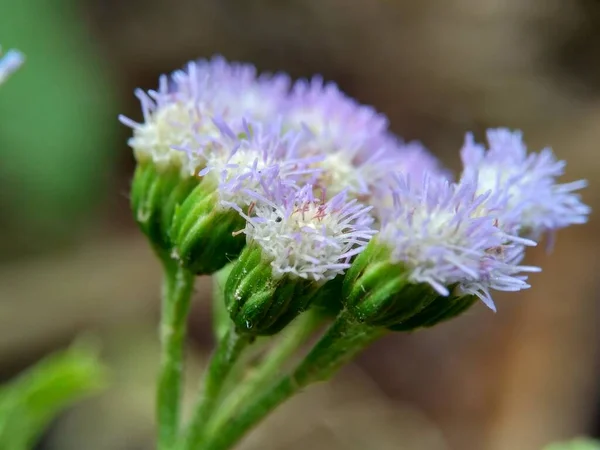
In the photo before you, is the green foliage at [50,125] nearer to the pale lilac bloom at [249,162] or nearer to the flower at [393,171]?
the flower at [393,171]

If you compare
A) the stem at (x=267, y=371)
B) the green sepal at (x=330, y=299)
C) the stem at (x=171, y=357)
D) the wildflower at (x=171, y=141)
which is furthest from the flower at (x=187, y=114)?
the stem at (x=267, y=371)

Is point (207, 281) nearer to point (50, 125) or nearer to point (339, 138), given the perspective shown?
point (50, 125)

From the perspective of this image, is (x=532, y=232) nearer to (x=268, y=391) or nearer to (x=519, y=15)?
(x=268, y=391)

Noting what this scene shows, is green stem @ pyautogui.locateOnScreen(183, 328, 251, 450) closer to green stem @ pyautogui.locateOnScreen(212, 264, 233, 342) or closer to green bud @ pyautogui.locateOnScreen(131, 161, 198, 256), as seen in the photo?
green stem @ pyautogui.locateOnScreen(212, 264, 233, 342)

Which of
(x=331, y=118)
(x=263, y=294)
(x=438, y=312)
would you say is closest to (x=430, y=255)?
(x=438, y=312)

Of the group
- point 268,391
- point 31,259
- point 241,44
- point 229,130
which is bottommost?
point 31,259

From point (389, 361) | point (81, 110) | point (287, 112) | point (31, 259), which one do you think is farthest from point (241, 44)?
point (287, 112)

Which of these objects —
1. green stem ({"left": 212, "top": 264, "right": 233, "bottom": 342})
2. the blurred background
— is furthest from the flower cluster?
the blurred background
